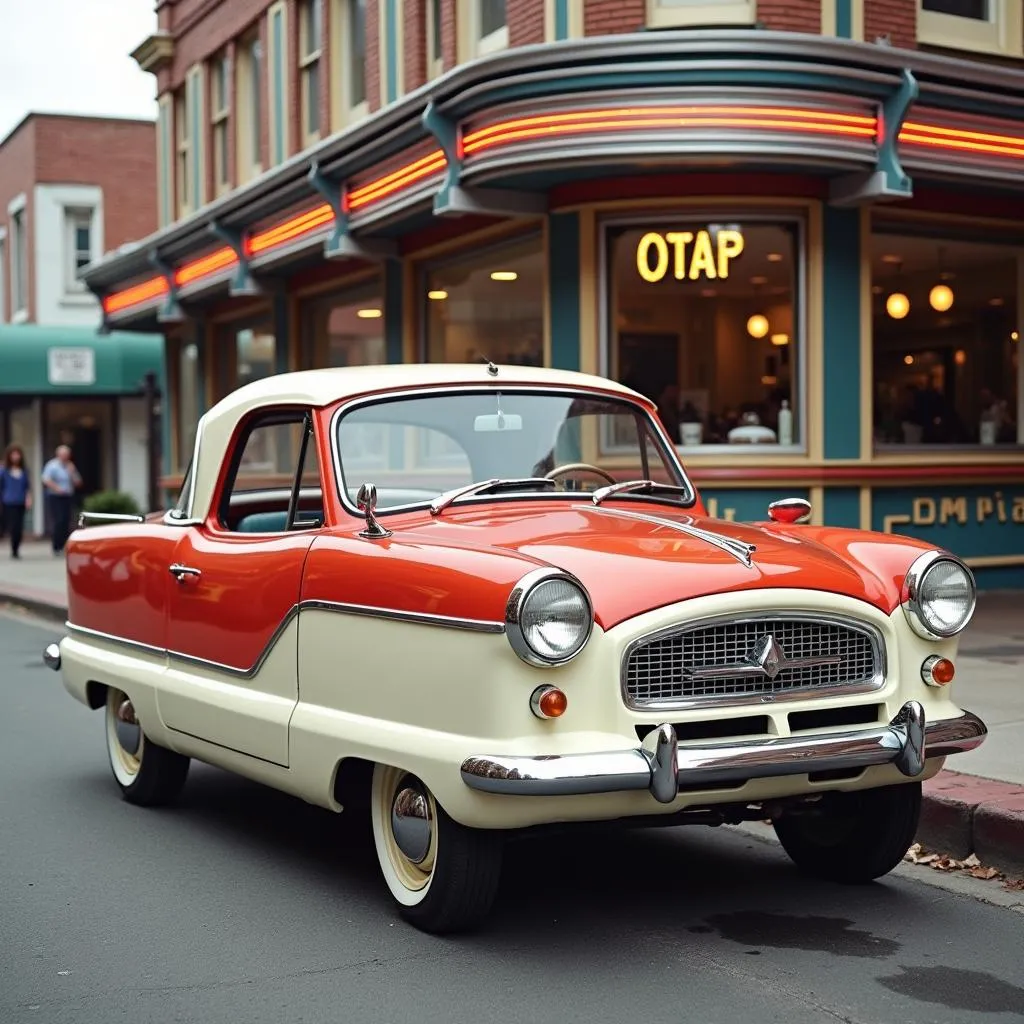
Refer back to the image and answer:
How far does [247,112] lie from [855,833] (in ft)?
59.4

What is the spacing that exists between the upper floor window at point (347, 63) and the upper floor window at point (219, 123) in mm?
4166

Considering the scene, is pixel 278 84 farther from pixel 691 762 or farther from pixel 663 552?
pixel 691 762

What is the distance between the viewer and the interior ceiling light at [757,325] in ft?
44.0

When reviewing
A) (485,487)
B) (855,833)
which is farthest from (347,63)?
(855,833)

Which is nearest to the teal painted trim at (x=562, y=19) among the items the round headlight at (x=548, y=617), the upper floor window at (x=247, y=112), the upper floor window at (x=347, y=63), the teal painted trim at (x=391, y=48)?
the teal painted trim at (x=391, y=48)

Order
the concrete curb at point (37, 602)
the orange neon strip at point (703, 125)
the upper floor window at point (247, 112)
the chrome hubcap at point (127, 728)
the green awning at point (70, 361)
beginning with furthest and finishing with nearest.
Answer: the green awning at point (70, 361) < the upper floor window at point (247, 112) < the concrete curb at point (37, 602) < the orange neon strip at point (703, 125) < the chrome hubcap at point (127, 728)

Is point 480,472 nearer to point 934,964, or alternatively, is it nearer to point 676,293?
point 934,964

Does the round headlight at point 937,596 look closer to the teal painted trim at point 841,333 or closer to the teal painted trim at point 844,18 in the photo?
the teal painted trim at point 841,333

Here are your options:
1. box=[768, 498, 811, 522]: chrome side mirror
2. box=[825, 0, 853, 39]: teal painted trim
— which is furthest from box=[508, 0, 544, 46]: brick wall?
box=[768, 498, 811, 522]: chrome side mirror

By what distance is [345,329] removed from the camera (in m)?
18.4

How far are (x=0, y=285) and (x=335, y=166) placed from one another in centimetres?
2408

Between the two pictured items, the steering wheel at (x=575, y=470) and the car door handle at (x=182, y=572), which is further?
the car door handle at (x=182, y=572)

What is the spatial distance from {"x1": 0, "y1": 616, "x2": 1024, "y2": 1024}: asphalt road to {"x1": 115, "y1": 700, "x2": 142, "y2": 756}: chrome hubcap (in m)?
0.38

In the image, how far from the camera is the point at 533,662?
4.45 metres
